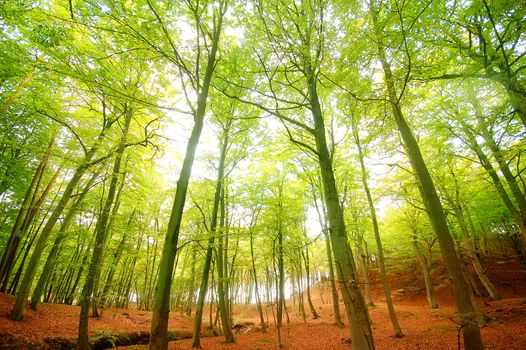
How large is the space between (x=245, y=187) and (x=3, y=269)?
14.7 metres

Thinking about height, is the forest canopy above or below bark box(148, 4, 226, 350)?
above

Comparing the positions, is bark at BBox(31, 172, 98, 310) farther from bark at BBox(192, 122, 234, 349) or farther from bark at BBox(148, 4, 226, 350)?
bark at BBox(148, 4, 226, 350)

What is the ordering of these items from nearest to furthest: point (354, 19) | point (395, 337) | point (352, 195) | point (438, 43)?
point (354, 19) → point (438, 43) → point (395, 337) → point (352, 195)

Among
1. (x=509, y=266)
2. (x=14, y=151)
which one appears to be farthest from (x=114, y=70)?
(x=509, y=266)

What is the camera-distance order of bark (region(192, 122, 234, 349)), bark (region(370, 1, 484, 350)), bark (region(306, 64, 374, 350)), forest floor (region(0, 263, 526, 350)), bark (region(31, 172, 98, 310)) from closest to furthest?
bark (region(306, 64, 374, 350)) → bark (region(370, 1, 484, 350)) → forest floor (region(0, 263, 526, 350)) → bark (region(31, 172, 98, 310)) → bark (region(192, 122, 234, 349))

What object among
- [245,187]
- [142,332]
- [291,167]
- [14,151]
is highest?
[14,151]

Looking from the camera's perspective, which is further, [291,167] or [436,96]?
[291,167]

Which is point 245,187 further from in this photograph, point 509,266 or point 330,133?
point 509,266

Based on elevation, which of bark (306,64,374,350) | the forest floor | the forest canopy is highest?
the forest canopy

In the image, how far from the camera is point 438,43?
5.98 meters

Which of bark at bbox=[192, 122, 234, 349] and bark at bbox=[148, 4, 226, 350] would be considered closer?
bark at bbox=[148, 4, 226, 350]

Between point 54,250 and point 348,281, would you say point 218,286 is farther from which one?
point 348,281

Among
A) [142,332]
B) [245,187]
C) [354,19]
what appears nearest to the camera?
[354,19]

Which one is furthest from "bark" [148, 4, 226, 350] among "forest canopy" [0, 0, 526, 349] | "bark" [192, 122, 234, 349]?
"bark" [192, 122, 234, 349]
